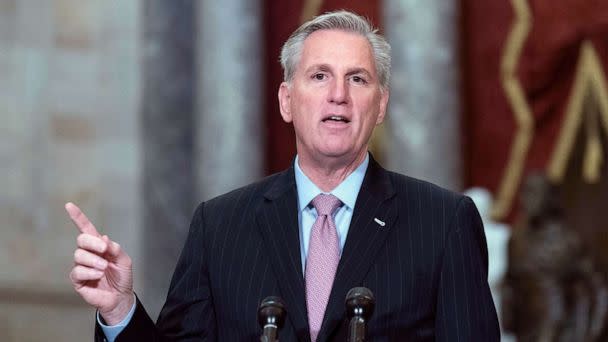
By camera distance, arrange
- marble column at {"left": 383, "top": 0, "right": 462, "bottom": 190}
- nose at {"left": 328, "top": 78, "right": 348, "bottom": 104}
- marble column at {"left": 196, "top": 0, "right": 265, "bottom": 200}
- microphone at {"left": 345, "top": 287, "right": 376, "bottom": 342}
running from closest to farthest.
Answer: microphone at {"left": 345, "top": 287, "right": 376, "bottom": 342}
nose at {"left": 328, "top": 78, "right": 348, "bottom": 104}
marble column at {"left": 383, "top": 0, "right": 462, "bottom": 190}
marble column at {"left": 196, "top": 0, "right": 265, "bottom": 200}

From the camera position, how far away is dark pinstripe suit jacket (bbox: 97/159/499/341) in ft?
7.80

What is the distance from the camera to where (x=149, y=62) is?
29.0 ft

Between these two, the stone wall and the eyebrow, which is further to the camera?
the stone wall

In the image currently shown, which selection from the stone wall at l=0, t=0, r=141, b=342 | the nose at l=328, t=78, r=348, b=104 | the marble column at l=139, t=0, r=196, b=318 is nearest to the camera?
the nose at l=328, t=78, r=348, b=104

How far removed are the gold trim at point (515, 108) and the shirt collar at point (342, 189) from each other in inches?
201

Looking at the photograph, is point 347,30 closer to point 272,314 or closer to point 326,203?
point 326,203

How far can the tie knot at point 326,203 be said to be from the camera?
8.45ft

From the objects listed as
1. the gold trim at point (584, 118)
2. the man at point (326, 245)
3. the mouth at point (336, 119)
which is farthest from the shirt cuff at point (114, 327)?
the gold trim at point (584, 118)

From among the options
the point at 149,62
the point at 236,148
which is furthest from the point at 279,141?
the point at 149,62

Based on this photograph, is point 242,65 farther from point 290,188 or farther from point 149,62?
point 290,188

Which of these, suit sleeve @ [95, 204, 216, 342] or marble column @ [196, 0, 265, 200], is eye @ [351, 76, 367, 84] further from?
marble column @ [196, 0, 265, 200]

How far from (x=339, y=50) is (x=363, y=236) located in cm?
39

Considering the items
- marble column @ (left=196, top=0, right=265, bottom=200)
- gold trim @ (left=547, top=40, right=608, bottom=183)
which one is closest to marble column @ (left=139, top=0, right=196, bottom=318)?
marble column @ (left=196, top=0, right=265, bottom=200)

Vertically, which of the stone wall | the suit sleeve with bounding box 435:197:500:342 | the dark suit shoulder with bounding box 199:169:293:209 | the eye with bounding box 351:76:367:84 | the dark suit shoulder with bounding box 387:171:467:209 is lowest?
the stone wall
